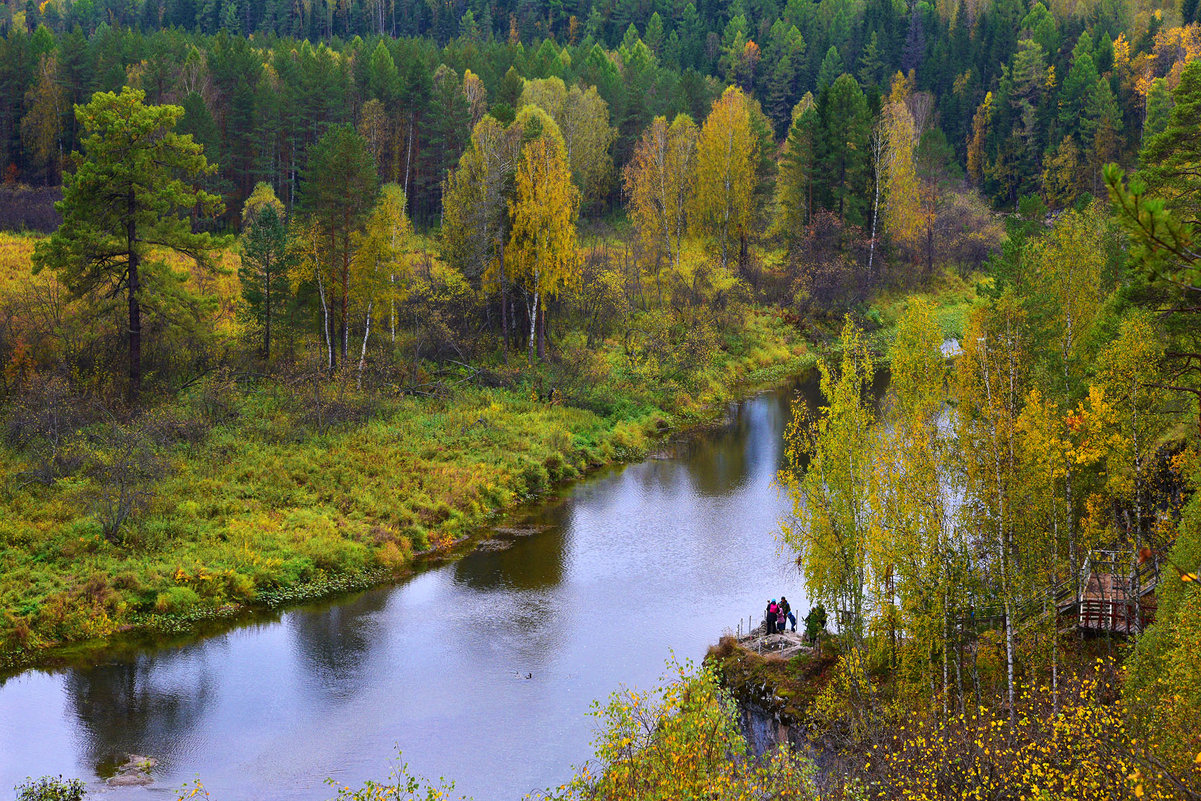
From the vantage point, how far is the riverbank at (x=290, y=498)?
27.3 m

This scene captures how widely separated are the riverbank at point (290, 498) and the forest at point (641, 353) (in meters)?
0.14

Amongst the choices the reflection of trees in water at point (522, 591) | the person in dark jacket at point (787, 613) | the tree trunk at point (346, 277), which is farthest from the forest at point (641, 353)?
the person in dark jacket at point (787, 613)

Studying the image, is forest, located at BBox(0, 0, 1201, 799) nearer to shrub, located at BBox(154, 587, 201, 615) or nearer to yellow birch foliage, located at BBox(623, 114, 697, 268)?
shrub, located at BBox(154, 587, 201, 615)

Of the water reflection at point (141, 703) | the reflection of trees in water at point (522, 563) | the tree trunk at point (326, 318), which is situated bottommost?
the reflection of trees in water at point (522, 563)

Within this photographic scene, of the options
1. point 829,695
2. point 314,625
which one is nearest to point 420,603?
point 314,625

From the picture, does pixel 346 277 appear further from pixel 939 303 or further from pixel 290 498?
pixel 939 303

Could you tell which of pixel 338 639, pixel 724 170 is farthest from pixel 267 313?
pixel 724 170

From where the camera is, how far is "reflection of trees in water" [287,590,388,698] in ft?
81.3

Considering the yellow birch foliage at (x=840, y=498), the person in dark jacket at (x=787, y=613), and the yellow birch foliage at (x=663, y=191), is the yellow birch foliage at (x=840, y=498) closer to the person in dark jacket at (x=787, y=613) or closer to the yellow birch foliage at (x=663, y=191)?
the person in dark jacket at (x=787, y=613)

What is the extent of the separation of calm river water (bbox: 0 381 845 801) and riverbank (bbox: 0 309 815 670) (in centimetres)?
152

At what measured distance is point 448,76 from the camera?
73250mm

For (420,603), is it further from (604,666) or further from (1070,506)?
(1070,506)

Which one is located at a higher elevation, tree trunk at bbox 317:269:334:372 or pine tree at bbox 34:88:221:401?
pine tree at bbox 34:88:221:401

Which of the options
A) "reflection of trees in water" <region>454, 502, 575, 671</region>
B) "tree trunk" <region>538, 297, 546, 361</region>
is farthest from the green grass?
"reflection of trees in water" <region>454, 502, 575, 671</region>
